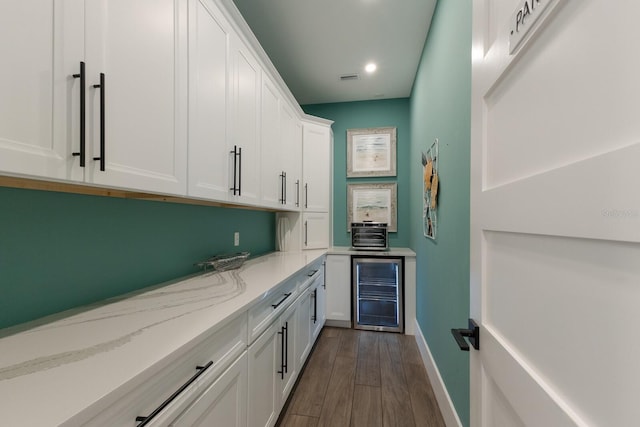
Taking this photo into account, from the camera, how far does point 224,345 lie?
1.05 metres

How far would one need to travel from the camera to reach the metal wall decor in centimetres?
206

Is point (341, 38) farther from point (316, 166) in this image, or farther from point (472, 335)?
point (472, 335)

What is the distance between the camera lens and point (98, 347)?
77cm

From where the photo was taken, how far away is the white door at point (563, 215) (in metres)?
0.35

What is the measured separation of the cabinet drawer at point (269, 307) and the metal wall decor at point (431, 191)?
Result: 1.18 metres

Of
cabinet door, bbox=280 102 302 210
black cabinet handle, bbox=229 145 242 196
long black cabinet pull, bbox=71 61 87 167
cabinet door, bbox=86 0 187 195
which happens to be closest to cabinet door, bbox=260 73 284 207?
cabinet door, bbox=280 102 302 210

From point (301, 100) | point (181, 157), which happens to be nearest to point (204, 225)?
point (181, 157)

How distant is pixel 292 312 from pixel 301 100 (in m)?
3.08

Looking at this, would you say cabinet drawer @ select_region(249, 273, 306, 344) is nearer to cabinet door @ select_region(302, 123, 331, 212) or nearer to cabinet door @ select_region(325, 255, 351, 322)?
cabinet door @ select_region(325, 255, 351, 322)

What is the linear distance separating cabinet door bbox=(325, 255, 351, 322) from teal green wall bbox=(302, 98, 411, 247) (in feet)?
2.21

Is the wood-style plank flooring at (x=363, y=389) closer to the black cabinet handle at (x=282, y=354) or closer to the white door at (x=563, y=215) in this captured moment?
the black cabinet handle at (x=282, y=354)

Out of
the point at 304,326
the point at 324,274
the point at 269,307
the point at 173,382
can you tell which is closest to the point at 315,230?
the point at 324,274

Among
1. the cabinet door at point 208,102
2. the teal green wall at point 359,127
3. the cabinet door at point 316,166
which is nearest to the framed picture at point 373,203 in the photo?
the teal green wall at point 359,127

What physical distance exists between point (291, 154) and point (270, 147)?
57 centimetres
